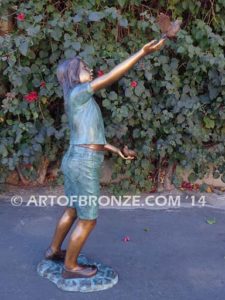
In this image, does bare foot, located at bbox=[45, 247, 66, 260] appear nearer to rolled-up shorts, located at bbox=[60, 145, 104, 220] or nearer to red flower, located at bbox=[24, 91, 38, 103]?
rolled-up shorts, located at bbox=[60, 145, 104, 220]

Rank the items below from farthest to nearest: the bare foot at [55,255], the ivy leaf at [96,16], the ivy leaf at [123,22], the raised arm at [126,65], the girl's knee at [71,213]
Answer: the ivy leaf at [123,22]
the ivy leaf at [96,16]
the bare foot at [55,255]
the girl's knee at [71,213]
the raised arm at [126,65]

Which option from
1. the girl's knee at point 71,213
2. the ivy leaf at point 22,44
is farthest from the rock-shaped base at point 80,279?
the ivy leaf at point 22,44

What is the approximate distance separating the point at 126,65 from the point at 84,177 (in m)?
0.78

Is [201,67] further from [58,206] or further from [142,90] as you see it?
[58,206]

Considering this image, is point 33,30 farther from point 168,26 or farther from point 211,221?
point 211,221

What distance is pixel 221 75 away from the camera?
16.0ft

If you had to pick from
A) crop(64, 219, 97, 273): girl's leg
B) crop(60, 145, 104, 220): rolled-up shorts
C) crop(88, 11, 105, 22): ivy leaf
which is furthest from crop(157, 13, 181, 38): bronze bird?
crop(88, 11, 105, 22): ivy leaf

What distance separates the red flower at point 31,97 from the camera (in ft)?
16.0

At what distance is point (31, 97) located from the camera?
16.0 ft

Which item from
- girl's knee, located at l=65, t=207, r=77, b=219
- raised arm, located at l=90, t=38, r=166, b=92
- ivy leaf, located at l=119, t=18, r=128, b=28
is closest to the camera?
raised arm, located at l=90, t=38, r=166, b=92

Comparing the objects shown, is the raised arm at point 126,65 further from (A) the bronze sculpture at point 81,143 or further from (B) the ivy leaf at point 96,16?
(B) the ivy leaf at point 96,16

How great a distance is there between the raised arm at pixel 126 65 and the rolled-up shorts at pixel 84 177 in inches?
17.4

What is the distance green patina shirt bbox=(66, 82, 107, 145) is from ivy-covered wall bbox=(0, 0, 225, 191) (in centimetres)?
168

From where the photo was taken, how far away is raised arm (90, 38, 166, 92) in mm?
2865
